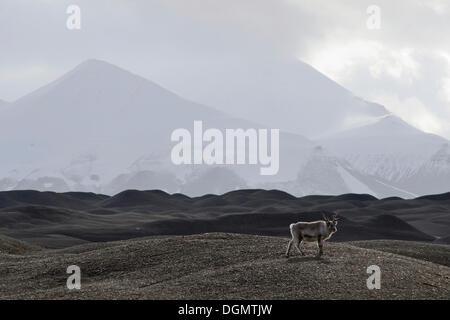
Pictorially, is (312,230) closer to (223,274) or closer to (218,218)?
(223,274)

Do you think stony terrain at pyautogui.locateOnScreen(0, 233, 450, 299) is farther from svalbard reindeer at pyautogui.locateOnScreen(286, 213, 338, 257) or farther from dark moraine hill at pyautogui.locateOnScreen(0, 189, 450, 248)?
dark moraine hill at pyautogui.locateOnScreen(0, 189, 450, 248)

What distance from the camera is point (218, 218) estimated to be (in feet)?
261

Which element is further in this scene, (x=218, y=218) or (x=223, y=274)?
(x=218, y=218)

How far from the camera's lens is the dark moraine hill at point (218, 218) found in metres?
68.8

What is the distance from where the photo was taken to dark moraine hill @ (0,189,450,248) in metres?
68.8

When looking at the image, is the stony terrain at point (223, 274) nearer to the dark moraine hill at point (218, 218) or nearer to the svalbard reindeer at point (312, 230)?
the svalbard reindeer at point (312, 230)

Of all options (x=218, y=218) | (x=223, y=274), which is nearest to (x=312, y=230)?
(x=223, y=274)

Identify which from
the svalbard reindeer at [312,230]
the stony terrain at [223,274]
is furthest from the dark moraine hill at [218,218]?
the svalbard reindeer at [312,230]

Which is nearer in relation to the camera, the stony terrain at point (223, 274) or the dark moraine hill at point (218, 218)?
the stony terrain at point (223, 274)

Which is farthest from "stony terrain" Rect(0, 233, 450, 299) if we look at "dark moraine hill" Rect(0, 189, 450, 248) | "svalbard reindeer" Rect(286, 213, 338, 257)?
"dark moraine hill" Rect(0, 189, 450, 248)

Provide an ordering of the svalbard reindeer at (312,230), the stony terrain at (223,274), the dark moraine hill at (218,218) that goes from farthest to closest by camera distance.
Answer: the dark moraine hill at (218,218) → the svalbard reindeer at (312,230) → the stony terrain at (223,274)
